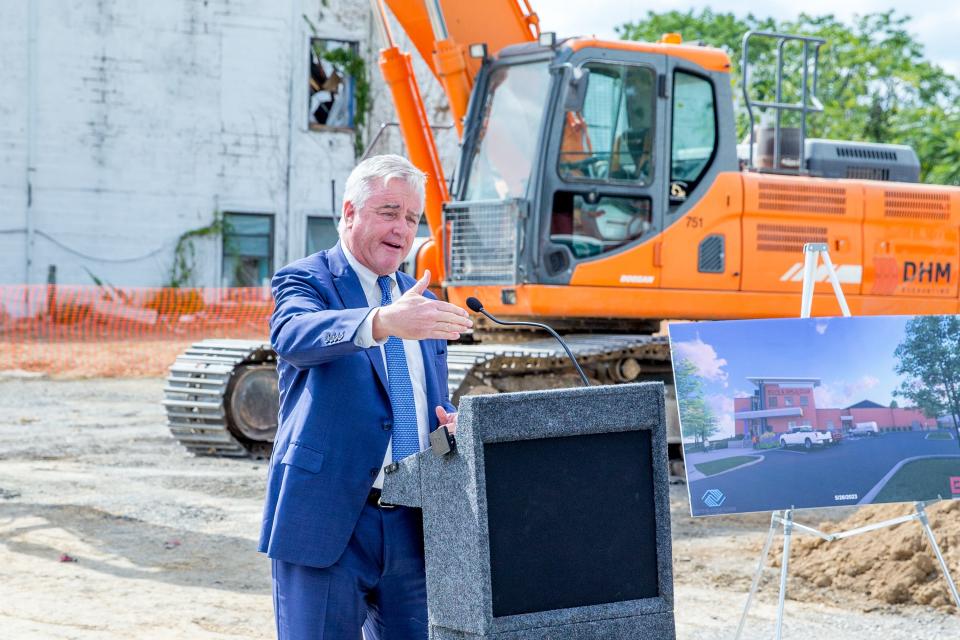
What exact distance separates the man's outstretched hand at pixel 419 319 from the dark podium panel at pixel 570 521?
0.29m

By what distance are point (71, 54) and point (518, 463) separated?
70.3ft

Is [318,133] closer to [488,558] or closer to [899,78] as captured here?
[899,78]

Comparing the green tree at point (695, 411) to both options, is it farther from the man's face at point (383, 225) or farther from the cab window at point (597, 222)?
the cab window at point (597, 222)

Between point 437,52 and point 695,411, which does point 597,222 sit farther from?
point 695,411

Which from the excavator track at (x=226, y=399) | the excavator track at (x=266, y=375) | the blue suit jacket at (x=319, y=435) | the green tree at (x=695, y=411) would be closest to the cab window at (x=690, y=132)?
the excavator track at (x=266, y=375)

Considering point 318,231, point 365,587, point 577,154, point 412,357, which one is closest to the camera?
point 365,587

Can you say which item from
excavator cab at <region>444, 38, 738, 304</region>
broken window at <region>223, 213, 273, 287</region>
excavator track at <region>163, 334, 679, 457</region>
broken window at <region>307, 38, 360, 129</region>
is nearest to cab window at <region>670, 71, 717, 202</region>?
excavator cab at <region>444, 38, 738, 304</region>

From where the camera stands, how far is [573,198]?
9.09m

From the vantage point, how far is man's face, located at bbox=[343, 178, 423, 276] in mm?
3305

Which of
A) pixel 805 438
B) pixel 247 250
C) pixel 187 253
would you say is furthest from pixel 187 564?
pixel 247 250

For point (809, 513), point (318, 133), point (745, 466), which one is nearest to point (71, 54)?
point (318, 133)

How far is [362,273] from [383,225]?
0.59 ft

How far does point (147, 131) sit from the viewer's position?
22922mm

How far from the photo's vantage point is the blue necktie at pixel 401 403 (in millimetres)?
3326
